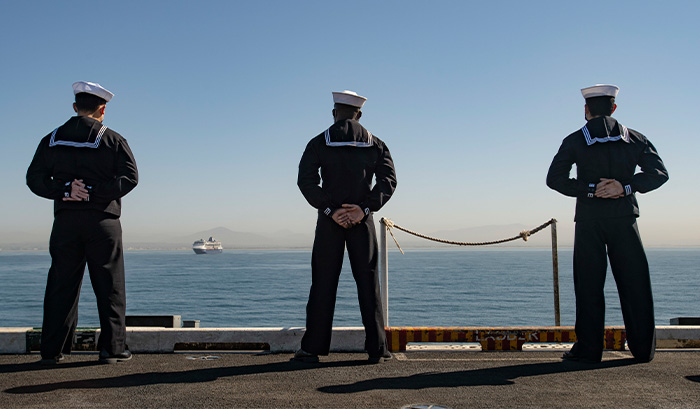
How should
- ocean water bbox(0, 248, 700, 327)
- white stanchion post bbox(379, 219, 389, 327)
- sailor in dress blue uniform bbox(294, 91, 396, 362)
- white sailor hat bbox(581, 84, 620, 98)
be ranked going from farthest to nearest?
ocean water bbox(0, 248, 700, 327), white stanchion post bbox(379, 219, 389, 327), white sailor hat bbox(581, 84, 620, 98), sailor in dress blue uniform bbox(294, 91, 396, 362)

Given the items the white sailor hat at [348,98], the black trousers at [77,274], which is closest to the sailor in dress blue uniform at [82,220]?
the black trousers at [77,274]

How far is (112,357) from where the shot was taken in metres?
4.68

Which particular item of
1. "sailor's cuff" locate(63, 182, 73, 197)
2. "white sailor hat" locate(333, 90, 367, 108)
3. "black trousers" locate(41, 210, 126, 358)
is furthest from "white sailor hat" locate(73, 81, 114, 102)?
"white sailor hat" locate(333, 90, 367, 108)

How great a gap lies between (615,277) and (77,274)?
14.0 feet

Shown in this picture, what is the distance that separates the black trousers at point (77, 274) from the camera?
466cm

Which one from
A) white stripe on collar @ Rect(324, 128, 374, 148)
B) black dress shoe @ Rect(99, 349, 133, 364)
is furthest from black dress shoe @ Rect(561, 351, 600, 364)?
black dress shoe @ Rect(99, 349, 133, 364)

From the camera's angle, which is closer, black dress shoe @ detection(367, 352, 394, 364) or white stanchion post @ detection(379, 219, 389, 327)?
black dress shoe @ detection(367, 352, 394, 364)

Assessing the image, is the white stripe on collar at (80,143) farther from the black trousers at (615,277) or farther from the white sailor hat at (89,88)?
the black trousers at (615,277)

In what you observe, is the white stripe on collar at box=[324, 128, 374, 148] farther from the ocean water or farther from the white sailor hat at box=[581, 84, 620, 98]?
the ocean water

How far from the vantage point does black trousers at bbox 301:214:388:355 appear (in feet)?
15.9

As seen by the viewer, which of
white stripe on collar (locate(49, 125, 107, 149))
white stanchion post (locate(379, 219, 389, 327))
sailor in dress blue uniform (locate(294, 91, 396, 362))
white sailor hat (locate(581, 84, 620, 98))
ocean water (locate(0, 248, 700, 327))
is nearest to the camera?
white stripe on collar (locate(49, 125, 107, 149))

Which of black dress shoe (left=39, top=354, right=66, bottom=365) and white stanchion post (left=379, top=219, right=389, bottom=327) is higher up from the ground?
white stanchion post (left=379, top=219, right=389, bottom=327)

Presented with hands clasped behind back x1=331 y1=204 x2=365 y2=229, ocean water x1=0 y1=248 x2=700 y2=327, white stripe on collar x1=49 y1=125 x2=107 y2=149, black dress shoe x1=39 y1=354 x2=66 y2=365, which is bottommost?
ocean water x1=0 y1=248 x2=700 y2=327

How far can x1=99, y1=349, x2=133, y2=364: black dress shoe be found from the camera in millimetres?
4629
